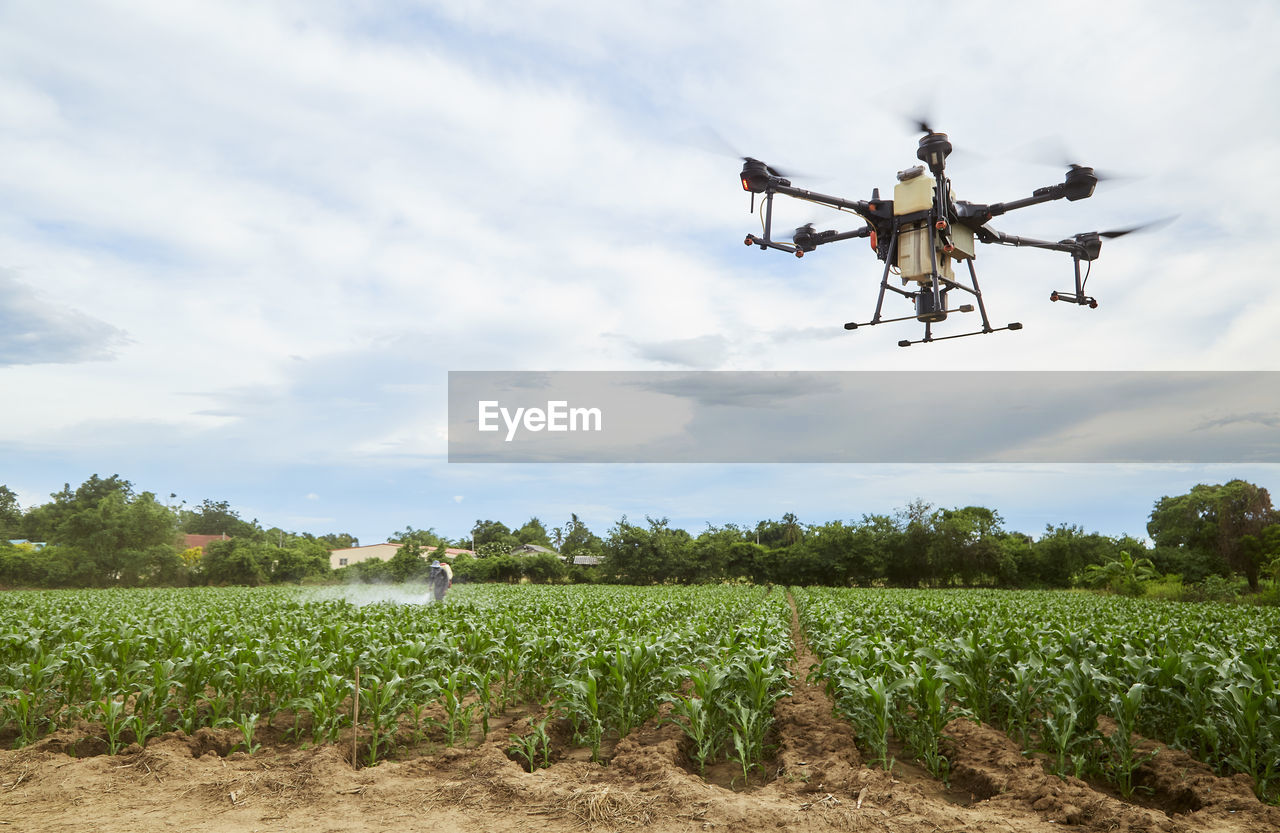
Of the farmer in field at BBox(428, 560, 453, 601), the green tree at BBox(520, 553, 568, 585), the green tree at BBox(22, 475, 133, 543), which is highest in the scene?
the green tree at BBox(22, 475, 133, 543)

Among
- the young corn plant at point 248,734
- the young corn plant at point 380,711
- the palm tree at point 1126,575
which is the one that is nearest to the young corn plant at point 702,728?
the young corn plant at point 380,711

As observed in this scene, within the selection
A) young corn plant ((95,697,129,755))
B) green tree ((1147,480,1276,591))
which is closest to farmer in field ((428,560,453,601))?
young corn plant ((95,697,129,755))

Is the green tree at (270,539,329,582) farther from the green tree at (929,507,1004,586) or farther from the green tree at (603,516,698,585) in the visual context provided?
the green tree at (929,507,1004,586)

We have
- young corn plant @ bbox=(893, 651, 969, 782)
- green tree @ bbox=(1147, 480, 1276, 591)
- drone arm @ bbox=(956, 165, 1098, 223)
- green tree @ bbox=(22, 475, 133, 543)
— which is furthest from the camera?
green tree @ bbox=(22, 475, 133, 543)

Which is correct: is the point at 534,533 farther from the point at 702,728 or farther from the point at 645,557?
the point at 702,728

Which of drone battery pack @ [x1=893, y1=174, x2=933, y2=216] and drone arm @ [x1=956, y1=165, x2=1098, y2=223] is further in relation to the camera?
drone battery pack @ [x1=893, y1=174, x2=933, y2=216]

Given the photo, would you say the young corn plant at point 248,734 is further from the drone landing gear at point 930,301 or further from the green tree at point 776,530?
the green tree at point 776,530

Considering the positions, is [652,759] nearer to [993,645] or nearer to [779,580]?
[993,645]

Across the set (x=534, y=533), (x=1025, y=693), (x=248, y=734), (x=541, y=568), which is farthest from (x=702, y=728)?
(x=534, y=533)
